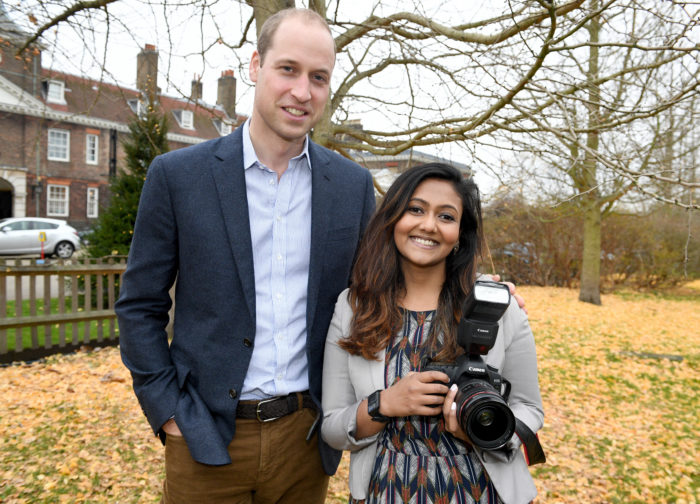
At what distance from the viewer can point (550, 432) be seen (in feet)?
17.7

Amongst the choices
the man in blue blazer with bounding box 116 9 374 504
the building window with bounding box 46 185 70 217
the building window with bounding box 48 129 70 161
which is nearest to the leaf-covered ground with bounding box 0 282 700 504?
the man in blue blazer with bounding box 116 9 374 504

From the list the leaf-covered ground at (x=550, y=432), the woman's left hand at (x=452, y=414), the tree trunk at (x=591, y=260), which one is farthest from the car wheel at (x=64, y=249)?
the woman's left hand at (x=452, y=414)

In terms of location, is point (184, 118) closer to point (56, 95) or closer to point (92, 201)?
point (56, 95)

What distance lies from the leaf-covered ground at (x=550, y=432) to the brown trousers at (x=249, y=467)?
2145mm

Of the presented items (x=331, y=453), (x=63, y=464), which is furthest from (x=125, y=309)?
(x=63, y=464)

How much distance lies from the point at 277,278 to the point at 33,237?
65.1ft

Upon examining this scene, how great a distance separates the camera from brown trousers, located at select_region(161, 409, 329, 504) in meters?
1.86

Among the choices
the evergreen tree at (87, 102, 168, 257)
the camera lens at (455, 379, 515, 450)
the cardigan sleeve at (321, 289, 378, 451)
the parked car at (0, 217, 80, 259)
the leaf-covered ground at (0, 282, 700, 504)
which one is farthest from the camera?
the parked car at (0, 217, 80, 259)

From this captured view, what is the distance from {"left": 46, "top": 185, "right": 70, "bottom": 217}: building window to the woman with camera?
28570 millimetres

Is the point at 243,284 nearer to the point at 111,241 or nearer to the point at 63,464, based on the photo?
the point at 63,464

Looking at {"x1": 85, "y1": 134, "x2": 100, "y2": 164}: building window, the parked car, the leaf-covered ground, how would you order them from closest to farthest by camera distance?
the leaf-covered ground, the parked car, {"x1": 85, "y1": 134, "x2": 100, "y2": 164}: building window

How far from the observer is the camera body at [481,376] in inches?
58.1

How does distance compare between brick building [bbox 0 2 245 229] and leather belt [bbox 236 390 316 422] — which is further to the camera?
brick building [bbox 0 2 245 229]

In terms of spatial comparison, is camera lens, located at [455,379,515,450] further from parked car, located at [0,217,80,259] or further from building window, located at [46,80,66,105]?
building window, located at [46,80,66,105]
